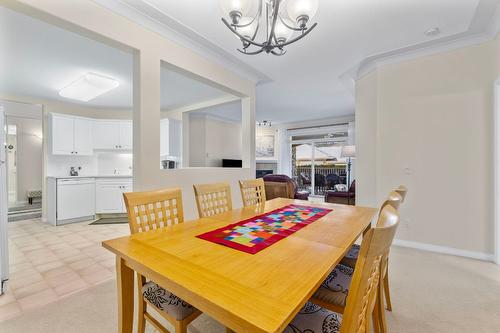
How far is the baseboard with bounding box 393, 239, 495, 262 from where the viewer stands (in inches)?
104

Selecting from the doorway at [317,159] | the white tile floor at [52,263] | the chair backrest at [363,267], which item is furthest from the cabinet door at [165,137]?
the chair backrest at [363,267]

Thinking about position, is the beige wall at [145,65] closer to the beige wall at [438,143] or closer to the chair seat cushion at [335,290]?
the chair seat cushion at [335,290]

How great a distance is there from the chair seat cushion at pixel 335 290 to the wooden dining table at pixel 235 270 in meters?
0.24

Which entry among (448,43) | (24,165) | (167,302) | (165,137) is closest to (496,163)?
(448,43)

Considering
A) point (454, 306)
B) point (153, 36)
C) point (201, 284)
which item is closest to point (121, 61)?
point (153, 36)

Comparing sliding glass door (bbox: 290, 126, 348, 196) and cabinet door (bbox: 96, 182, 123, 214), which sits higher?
sliding glass door (bbox: 290, 126, 348, 196)

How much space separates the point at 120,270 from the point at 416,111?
3604 millimetres

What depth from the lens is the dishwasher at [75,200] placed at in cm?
429

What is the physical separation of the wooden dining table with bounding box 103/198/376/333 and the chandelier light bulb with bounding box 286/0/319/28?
4.42 ft

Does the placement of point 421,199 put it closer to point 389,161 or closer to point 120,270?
point 389,161

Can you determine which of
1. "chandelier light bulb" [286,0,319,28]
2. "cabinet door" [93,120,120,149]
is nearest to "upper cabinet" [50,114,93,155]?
"cabinet door" [93,120,120,149]

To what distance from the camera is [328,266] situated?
3.00ft

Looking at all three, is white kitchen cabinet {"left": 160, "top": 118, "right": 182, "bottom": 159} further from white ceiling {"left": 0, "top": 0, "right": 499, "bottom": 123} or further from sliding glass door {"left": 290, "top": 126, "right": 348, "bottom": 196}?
sliding glass door {"left": 290, "top": 126, "right": 348, "bottom": 196}

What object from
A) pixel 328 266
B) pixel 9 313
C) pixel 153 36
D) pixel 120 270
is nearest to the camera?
pixel 328 266
